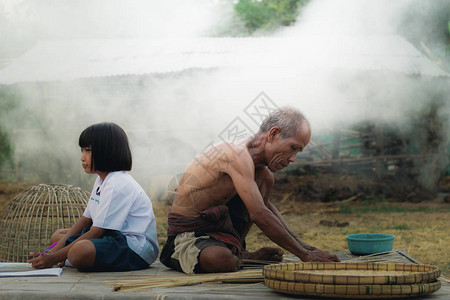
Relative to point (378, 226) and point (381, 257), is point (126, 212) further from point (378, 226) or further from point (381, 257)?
point (378, 226)

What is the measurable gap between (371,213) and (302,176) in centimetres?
195

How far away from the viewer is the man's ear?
260 cm

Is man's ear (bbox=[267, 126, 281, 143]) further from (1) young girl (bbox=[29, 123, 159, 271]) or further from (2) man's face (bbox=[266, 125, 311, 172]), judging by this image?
(1) young girl (bbox=[29, 123, 159, 271])

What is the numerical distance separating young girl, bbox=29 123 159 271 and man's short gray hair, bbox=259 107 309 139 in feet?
2.61

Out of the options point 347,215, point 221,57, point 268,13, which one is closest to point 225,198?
point 347,215

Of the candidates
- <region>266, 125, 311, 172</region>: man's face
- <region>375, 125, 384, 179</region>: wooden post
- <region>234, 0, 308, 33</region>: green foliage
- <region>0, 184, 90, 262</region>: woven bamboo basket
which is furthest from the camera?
<region>234, 0, 308, 33</region>: green foliage

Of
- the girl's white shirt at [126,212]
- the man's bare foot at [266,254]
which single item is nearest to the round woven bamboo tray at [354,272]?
the man's bare foot at [266,254]

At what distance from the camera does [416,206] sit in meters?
7.93

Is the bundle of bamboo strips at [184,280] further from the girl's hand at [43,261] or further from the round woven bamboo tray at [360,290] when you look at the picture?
the girl's hand at [43,261]

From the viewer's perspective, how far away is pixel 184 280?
90.7 inches

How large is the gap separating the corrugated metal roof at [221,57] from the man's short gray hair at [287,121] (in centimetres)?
486

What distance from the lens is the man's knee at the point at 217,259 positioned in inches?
98.0

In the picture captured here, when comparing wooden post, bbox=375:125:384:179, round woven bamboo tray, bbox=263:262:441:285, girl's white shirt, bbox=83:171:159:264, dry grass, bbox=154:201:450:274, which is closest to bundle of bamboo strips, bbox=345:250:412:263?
round woven bamboo tray, bbox=263:262:441:285

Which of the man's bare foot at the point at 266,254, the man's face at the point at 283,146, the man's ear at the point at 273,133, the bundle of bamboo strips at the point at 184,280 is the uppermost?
the man's ear at the point at 273,133
